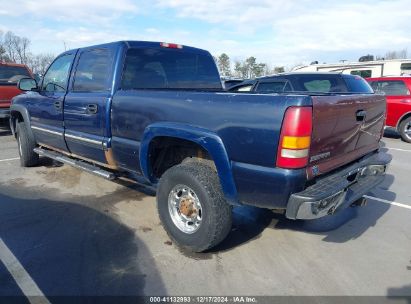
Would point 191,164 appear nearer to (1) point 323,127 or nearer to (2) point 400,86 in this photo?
(1) point 323,127

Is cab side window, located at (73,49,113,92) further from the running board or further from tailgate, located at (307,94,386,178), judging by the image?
tailgate, located at (307,94,386,178)

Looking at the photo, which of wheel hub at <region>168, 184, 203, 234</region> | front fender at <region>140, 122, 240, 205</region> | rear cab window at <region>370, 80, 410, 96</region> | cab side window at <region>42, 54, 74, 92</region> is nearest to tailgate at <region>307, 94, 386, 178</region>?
front fender at <region>140, 122, 240, 205</region>

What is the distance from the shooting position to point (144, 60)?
4.33m

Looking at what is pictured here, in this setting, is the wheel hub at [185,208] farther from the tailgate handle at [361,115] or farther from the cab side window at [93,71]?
the tailgate handle at [361,115]

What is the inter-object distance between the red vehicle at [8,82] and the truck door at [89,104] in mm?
6662

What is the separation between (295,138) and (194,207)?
4.14ft

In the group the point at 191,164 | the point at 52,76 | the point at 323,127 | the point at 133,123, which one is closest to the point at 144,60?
the point at 133,123

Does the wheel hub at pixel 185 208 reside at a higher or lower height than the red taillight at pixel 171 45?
lower

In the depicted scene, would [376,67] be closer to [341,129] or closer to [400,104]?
[400,104]

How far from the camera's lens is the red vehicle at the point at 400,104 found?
10023 mm

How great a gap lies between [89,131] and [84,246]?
1449 millimetres

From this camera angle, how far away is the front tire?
3164 mm

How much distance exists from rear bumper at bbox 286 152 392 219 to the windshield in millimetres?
10447

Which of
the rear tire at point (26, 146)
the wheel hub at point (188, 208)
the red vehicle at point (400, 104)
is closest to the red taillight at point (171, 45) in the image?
the wheel hub at point (188, 208)
